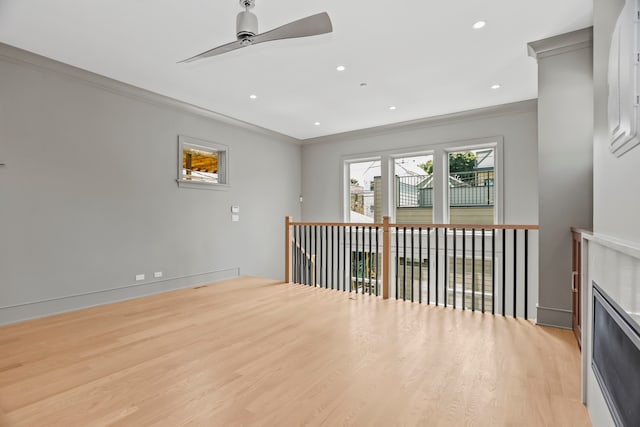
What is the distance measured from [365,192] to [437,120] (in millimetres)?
2045

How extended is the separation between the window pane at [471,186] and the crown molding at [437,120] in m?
0.62

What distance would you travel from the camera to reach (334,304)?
4031mm

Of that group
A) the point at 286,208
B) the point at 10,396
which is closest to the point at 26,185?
the point at 10,396

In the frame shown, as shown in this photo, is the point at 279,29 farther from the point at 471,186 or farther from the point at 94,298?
the point at 471,186

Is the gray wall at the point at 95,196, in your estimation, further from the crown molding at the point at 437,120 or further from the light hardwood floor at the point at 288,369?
the crown molding at the point at 437,120

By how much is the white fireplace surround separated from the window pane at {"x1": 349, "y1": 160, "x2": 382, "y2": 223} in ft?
15.6

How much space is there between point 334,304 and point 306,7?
3.18m

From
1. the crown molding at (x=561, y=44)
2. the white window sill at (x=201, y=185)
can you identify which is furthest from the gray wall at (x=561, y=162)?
the white window sill at (x=201, y=185)

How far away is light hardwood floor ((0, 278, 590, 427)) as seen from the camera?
1.81 m

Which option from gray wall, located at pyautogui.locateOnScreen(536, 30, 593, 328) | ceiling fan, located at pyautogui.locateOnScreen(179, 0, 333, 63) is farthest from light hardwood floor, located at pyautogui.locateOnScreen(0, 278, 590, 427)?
ceiling fan, located at pyautogui.locateOnScreen(179, 0, 333, 63)

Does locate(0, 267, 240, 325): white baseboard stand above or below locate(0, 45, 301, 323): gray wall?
below

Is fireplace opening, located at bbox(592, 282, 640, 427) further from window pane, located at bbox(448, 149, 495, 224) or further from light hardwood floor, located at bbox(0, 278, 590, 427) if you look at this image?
window pane, located at bbox(448, 149, 495, 224)

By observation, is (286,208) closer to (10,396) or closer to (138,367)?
(138,367)

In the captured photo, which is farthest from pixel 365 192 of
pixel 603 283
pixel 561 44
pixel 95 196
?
pixel 603 283
